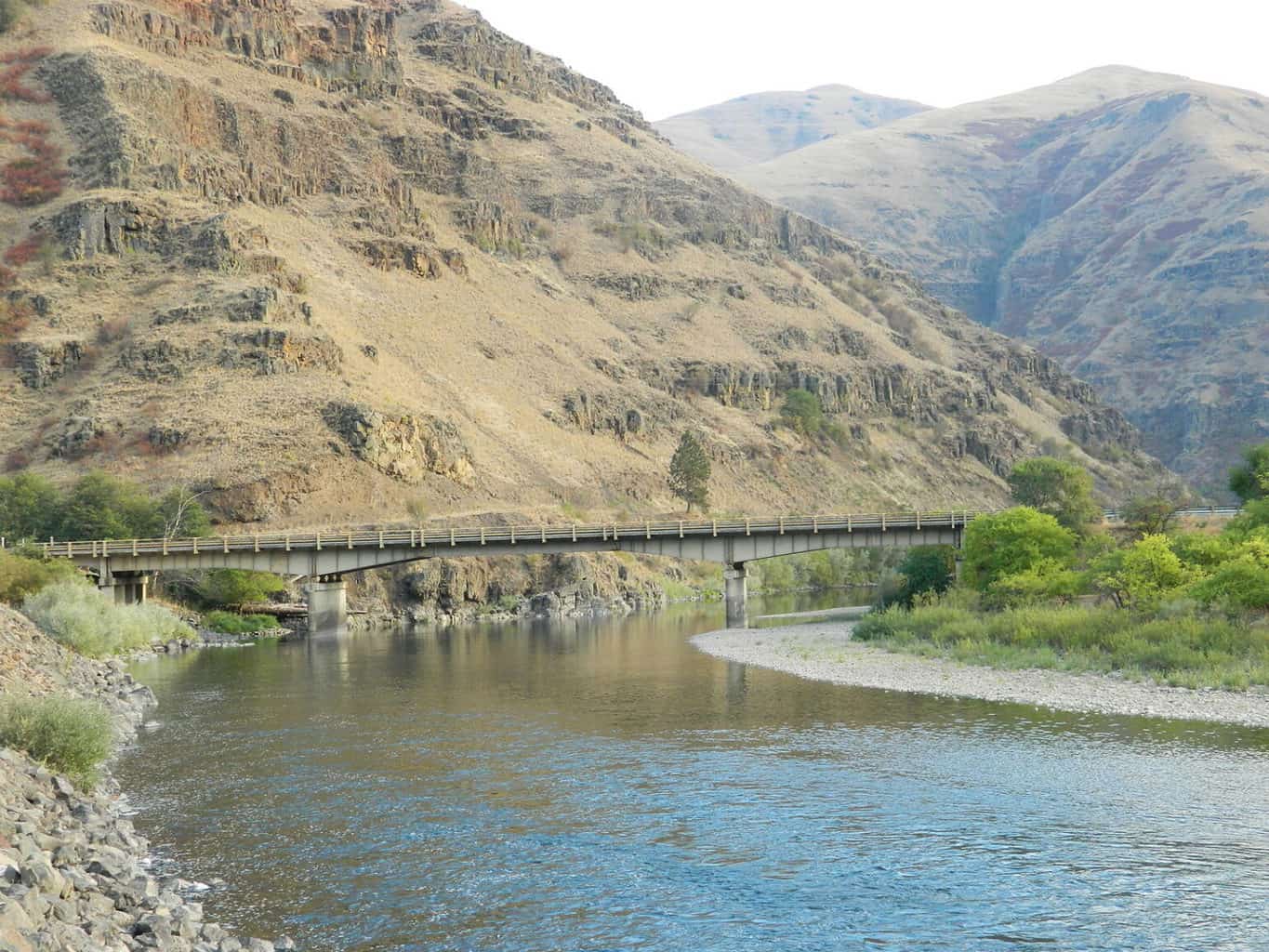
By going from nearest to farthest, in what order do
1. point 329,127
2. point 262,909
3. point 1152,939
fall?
point 1152,939, point 262,909, point 329,127

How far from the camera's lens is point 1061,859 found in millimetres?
21031

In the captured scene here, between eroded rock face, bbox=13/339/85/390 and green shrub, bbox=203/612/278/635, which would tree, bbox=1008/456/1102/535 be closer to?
green shrub, bbox=203/612/278/635

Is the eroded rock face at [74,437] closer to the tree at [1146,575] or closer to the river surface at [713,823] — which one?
the river surface at [713,823]

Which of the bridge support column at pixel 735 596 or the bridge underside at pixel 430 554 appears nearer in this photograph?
the bridge underside at pixel 430 554

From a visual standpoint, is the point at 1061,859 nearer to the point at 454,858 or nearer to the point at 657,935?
the point at 657,935

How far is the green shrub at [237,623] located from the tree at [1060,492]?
51497 millimetres

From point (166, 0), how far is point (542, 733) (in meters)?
153

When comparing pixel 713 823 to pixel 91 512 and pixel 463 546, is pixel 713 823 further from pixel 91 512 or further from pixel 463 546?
pixel 91 512

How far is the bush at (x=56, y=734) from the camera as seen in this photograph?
24.0 metres

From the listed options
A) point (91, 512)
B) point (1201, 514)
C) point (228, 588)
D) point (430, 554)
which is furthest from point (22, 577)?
point (1201, 514)

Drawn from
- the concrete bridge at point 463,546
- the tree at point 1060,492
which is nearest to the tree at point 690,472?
the tree at point 1060,492

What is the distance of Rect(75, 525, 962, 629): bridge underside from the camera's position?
244 feet

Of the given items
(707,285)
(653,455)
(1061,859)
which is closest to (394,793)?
(1061,859)

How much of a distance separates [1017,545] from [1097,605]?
8.64 metres
